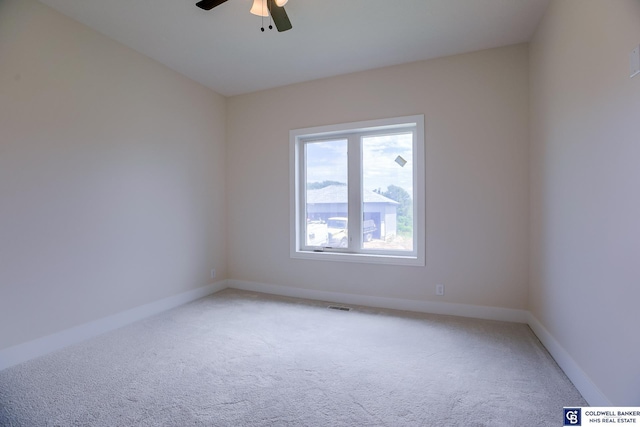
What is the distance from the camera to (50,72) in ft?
8.18

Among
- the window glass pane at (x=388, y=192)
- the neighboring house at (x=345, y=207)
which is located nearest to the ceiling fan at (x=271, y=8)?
the window glass pane at (x=388, y=192)

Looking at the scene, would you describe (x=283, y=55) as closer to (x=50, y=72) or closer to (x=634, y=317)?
(x=50, y=72)

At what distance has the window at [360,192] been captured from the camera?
11.5 feet

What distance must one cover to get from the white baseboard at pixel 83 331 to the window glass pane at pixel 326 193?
1839 mm

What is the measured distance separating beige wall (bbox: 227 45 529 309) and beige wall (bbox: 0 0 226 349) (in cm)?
135

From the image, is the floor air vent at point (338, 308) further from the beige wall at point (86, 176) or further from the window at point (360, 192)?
the beige wall at point (86, 176)

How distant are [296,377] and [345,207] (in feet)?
7.44

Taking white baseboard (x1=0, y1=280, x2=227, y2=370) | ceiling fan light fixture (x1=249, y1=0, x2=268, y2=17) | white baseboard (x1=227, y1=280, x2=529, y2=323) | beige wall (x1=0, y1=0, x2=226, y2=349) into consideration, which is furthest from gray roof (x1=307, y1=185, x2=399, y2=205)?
ceiling fan light fixture (x1=249, y1=0, x2=268, y2=17)

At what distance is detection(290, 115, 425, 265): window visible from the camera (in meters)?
3.51

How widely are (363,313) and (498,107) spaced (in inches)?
103

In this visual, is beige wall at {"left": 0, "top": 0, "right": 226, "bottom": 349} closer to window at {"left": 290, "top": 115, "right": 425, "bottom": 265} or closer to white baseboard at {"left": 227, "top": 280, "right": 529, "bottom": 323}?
white baseboard at {"left": 227, "top": 280, "right": 529, "bottom": 323}

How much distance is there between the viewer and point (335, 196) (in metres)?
3.98

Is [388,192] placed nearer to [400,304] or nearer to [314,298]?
[400,304]

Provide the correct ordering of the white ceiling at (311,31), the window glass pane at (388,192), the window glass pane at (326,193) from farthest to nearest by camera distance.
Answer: the window glass pane at (326,193) < the window glass pane at (388,192) < the white ceiling at (311,31)
